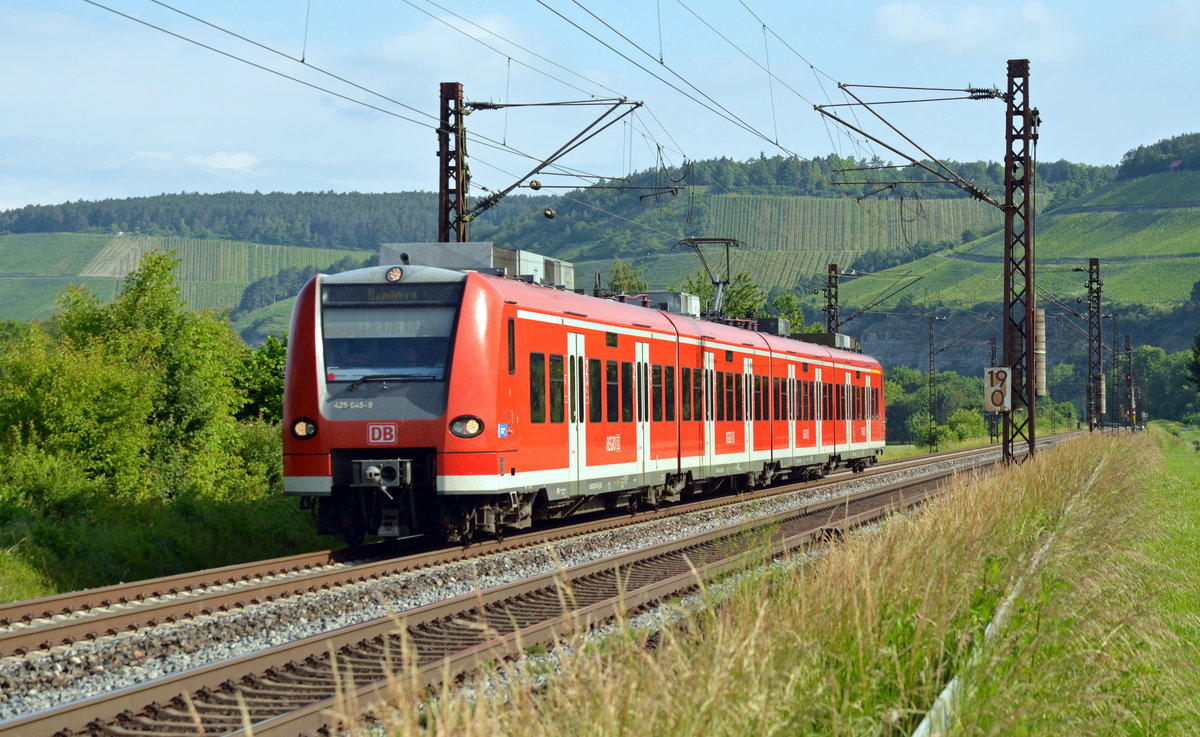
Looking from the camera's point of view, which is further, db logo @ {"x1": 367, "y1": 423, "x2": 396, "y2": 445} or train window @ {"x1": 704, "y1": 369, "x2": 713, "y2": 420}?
train window @ {"x1": 704, "y1": 369, "x2": 713, "y2": 420}

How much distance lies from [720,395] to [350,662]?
15.4 m

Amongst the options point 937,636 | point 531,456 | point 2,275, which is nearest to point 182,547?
point 531,456

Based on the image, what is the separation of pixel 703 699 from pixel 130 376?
23853 mm

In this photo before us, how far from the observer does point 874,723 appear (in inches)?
183

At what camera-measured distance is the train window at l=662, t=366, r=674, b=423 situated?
20.7m

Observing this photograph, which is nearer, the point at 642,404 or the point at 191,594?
the point at 191,594

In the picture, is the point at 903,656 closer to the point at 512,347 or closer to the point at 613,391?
the point at 512,347

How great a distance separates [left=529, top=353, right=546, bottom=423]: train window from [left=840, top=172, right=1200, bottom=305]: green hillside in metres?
132

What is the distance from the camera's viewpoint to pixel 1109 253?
166375 millimetres

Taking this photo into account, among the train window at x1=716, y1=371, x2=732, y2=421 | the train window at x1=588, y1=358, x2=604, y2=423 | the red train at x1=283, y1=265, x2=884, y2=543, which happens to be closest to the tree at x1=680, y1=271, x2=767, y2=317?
the train window at x1=716, y1=371, x2=732, y2=421

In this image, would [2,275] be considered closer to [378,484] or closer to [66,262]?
[66,262]

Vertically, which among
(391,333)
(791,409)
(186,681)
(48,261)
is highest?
(48,261)

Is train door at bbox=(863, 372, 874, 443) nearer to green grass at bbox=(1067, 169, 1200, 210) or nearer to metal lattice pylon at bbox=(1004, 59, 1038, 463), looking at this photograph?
metal lattice pylon at bbox=(1004, 59, 1038, 463)

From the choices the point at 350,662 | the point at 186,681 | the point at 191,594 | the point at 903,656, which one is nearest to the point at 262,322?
the point at 191,594
